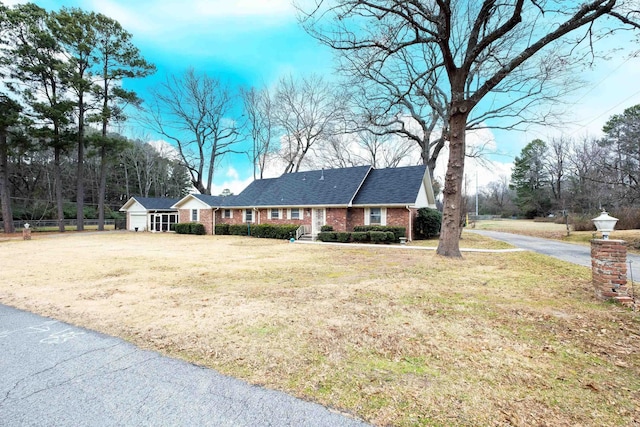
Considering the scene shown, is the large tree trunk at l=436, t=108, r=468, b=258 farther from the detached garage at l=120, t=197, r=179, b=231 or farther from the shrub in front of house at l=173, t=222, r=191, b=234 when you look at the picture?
the detached garage at l=120, t=197, r=179, b=231

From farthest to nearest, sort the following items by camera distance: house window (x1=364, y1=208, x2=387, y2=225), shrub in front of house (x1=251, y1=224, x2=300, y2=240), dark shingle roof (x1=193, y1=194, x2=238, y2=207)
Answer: dark shingle roof (x1=193, y1=194, x2=238, y2=207)
shrub in front of house (x1=251, y1=224, x2=300, y2=240)
house window (x1=364, y1=208, x2=387, y2=225)

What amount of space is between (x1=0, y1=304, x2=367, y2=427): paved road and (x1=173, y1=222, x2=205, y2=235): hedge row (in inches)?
898

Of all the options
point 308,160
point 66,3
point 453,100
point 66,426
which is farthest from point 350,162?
point 66,426

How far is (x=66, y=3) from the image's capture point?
23.7 m

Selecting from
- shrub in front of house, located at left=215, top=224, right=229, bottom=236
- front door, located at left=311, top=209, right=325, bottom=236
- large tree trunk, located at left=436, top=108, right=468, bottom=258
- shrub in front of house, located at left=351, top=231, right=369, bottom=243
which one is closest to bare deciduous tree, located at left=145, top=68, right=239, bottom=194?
shrub in front of house, located at left=215, top=224, right=229, bottom=236

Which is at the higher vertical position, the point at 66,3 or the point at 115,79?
the point at 66,3

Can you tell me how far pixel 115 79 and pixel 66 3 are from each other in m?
5.94

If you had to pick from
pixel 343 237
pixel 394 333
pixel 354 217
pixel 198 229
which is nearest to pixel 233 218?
pixel 198 229

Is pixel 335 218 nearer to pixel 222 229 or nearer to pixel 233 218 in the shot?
pixel 233 218

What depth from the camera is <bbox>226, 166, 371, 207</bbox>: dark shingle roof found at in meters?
20.2

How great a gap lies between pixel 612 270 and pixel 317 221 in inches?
637

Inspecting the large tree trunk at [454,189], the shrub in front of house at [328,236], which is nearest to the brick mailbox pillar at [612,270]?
the large tree trunk at [454,189]

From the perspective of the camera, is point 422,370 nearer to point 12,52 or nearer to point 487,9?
point 487,9

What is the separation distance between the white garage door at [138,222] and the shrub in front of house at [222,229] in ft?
34.9
